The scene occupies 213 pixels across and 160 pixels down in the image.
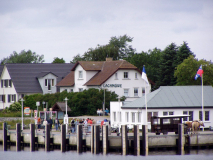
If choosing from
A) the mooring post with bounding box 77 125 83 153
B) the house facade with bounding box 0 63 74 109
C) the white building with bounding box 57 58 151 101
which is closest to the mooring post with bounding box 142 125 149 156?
the mooring post with bounding box 77 125 83 153

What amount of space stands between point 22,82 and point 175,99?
43.2m

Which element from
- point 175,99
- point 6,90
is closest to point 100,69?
point 6,90

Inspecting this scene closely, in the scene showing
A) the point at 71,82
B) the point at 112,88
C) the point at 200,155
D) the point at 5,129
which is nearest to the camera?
the point at 200,155

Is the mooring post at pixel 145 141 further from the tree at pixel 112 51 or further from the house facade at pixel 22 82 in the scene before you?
the tree at pixel 112 51

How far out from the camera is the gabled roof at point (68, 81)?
3556 inches

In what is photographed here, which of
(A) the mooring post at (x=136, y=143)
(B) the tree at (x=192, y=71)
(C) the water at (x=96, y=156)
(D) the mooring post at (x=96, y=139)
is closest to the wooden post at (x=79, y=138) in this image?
(C) the water at (x=96, y=156)

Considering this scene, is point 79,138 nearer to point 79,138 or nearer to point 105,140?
point 79,138

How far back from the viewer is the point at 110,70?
283 feet

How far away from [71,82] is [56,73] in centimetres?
887

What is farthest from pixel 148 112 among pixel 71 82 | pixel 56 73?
pixel 56 73

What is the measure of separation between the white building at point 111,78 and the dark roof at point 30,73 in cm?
752

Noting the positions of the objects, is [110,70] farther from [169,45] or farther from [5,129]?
[5,129]

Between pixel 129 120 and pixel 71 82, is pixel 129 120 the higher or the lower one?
the lower one

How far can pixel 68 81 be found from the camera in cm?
Answer: 9138
